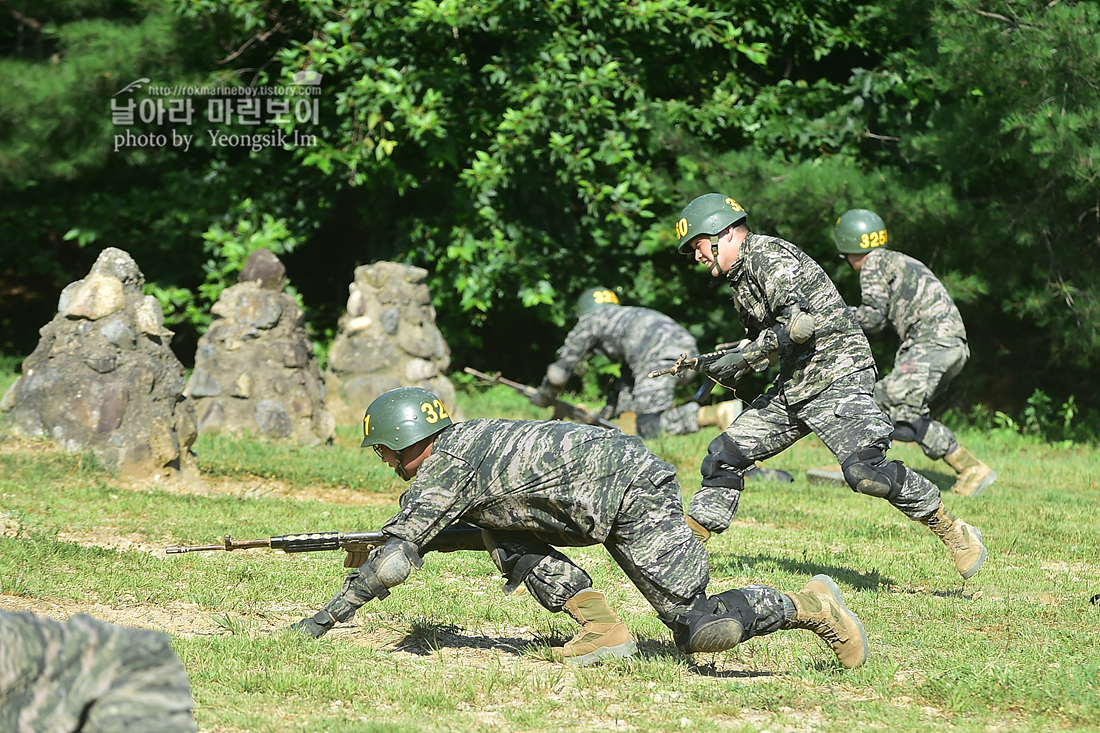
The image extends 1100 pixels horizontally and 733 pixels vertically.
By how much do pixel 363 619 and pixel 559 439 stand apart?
5.24ft

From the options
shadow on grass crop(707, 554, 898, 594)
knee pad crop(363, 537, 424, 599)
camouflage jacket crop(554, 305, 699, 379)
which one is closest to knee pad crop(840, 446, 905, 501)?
shadow on grass crop(707, 554, 898, 594)

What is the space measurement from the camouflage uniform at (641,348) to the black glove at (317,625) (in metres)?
6.41

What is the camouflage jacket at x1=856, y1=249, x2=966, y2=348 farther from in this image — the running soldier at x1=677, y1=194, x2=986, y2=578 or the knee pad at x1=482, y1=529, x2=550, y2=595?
the knee pad at x1=482, y1=529, x2=550, y2=595

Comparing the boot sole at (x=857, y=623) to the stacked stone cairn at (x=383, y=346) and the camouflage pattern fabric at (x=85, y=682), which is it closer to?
the camouflage pattern fabric at (x=85, y=682)

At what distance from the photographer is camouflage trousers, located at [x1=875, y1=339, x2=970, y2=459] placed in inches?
343

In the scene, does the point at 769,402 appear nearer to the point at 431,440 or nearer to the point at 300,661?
the point at 431,440

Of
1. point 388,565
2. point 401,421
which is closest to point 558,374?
point 401,421

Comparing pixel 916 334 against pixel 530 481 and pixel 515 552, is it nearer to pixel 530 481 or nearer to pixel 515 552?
pixel 515 552

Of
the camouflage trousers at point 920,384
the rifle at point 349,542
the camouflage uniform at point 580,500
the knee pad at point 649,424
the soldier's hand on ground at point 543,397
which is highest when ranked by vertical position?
the camouflage uniform at point 580,500

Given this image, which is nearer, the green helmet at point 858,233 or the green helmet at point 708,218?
the green helmet at point 708,218

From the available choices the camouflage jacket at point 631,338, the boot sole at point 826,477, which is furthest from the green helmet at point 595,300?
the boot sole at point 826,477

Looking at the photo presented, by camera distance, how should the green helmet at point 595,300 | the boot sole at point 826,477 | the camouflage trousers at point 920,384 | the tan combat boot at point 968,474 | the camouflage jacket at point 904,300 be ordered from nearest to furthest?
the camouflage jacket at point 904,300 → the camouflage trousers at point 920,384 → the tan combat boot at point 968,474 → the boot sole at point 826,477 → the green helmet at point 595,300

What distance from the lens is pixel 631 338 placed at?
11.4 m

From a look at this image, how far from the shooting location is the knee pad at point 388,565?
446 centimetres
